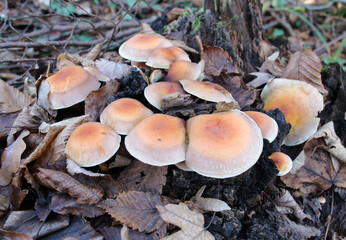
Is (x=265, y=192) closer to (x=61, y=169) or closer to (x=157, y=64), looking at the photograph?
(x=157, y=64)

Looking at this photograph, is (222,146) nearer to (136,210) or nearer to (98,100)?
(136,210)

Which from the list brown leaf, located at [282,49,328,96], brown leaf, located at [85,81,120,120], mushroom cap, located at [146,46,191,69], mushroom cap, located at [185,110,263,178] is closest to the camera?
mushroom cap, located at [185,110,263,178]

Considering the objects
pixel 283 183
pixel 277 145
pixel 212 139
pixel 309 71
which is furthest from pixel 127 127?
pixel 309 71

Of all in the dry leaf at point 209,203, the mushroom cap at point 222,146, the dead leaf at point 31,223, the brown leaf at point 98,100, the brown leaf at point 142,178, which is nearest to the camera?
the mushroom cap at point 222,146

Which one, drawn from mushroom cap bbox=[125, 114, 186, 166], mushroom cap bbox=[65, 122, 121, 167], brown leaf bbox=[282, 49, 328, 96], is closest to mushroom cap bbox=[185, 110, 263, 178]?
mushroom cap bbox=[125, 114, 186, 166]

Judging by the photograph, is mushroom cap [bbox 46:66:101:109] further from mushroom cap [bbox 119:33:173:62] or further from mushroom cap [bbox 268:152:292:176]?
mushroom cap [bbox 268:152:292:176]

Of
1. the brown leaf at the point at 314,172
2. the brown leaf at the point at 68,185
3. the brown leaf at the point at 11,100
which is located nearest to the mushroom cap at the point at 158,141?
the brown leaf at the point at 68,185

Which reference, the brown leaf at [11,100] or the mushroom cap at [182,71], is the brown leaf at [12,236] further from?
the mushroom cap at [182,71]
